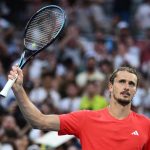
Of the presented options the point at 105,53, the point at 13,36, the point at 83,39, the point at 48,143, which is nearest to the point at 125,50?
the point at 105,53

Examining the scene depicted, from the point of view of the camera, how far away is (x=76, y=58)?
45.3ft

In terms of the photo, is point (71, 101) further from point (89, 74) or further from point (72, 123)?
point (72, 123)

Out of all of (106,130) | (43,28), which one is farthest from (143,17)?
(106,130)

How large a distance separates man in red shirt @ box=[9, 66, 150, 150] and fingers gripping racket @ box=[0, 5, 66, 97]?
65cm

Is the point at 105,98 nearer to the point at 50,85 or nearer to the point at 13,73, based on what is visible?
the point at 50,85

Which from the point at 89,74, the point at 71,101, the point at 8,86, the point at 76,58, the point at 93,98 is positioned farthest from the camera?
the point at 76,58

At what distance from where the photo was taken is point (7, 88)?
577cm

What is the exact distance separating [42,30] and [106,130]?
55.2 inches

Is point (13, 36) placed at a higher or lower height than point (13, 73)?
lower

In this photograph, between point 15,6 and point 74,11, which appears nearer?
point 74,11

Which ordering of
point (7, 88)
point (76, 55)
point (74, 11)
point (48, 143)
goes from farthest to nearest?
point (74, 11) → point (76, 55) → point (48, 143) → point (7, 88)

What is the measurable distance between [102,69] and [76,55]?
1281mm

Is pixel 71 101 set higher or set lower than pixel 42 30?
lower

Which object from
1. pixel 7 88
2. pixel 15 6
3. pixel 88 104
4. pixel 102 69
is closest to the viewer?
pixel 7 88
